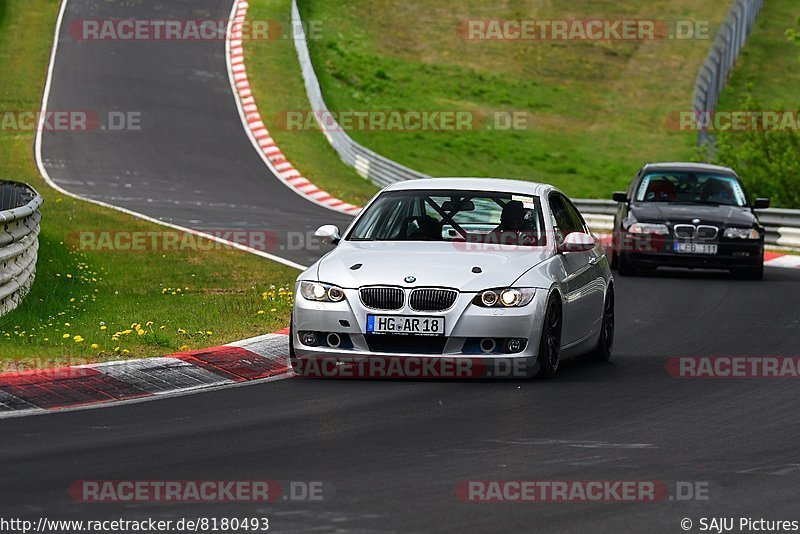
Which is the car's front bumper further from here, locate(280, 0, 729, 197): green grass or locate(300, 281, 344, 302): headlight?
locate(280, 0, 729, 197): green grass

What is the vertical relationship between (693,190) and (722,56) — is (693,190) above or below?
above

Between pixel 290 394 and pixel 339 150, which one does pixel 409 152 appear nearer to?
pixel 339 150

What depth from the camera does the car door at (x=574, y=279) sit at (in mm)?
11812

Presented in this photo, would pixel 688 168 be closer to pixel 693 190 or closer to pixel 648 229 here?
pixel 693 190

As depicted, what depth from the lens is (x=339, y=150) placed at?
4009cm

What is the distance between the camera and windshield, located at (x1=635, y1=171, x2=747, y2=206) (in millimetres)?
21672

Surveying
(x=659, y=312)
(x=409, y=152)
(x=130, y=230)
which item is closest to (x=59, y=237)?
(x=130, y=230)

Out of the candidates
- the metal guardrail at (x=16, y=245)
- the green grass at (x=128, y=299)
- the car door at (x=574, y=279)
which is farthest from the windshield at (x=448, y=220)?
the metal guardrail at (x=16, y=245)

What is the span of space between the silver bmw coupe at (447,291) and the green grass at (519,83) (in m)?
25.7

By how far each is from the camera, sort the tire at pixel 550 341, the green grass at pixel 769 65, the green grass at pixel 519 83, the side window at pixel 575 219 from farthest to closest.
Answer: the green grass at pixel 769 65, the green grass at pixel 519 83, the side window at pixel 575 219, the tire at pixel 550 341

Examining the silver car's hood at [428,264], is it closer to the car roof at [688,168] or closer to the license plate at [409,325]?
the license plate at [409,325]

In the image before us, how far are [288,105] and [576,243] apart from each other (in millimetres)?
32998

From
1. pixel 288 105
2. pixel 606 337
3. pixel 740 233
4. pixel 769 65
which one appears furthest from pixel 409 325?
pixel 769 65

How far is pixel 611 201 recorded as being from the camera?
1193 inches
